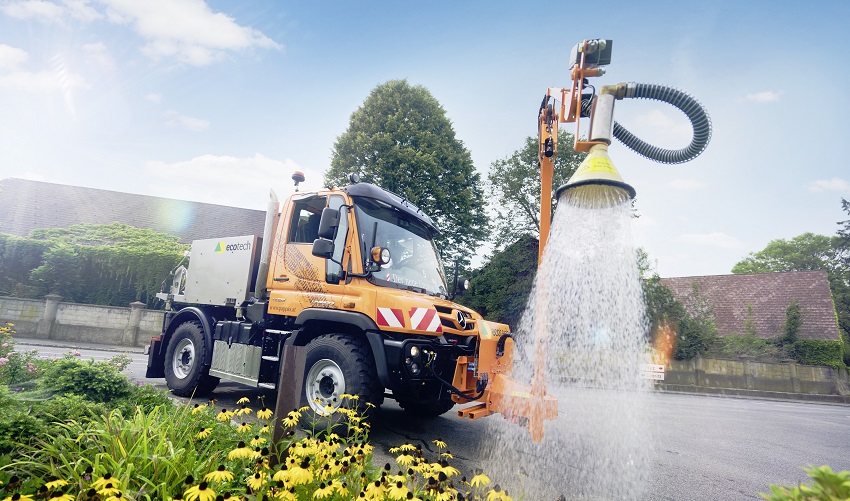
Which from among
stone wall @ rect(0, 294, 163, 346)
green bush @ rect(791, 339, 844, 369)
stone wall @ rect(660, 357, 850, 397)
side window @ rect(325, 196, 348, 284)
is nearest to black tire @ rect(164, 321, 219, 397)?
side window @ rect(325, 196, 348, 284)

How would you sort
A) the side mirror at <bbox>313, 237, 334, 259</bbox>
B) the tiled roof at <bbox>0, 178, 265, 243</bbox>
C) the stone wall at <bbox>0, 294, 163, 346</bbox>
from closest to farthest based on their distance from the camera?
the side mirror at <bbox>313, 237, 334, 259</bbox>
the stone wall at <bbox>0, 294, 163, 346</bbox>
the tiled roof at <bbox>0, 178, 265, 243</bbox>

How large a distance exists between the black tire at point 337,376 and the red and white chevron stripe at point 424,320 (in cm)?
61

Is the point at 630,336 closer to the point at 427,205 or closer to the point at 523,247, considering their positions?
the point at 523,247

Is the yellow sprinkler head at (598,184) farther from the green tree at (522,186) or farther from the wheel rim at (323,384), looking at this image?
the green tree at (522,186)

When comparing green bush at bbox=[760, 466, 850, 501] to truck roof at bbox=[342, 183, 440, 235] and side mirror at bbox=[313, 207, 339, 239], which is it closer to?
side mirror at bbox=[313, 207, 339, 239]

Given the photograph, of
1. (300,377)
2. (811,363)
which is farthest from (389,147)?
(811,363)

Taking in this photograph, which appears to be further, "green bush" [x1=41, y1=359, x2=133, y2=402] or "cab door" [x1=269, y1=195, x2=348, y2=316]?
"cab door" [x1=269, y1=195, x2=348, y2=316]

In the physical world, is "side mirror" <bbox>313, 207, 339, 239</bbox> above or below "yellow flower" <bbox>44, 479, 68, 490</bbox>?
above

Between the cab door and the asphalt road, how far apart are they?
161cm

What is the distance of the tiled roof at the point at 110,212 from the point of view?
83.3ft

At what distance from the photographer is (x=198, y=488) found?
1793mm

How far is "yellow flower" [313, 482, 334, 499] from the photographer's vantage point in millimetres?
1981

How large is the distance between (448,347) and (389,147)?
57.2ft

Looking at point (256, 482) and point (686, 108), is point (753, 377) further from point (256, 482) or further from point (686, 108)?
point (256, 482)
